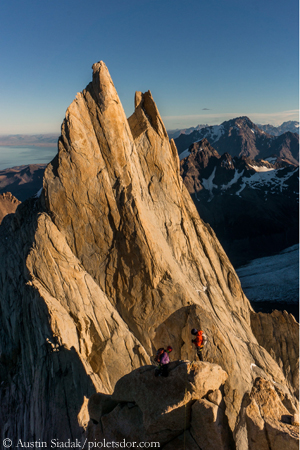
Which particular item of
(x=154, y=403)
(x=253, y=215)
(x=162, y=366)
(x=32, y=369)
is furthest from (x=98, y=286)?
(x=253, y=215)

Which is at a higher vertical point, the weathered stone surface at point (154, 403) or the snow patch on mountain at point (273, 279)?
the weathered stone surface at point (154, 403)

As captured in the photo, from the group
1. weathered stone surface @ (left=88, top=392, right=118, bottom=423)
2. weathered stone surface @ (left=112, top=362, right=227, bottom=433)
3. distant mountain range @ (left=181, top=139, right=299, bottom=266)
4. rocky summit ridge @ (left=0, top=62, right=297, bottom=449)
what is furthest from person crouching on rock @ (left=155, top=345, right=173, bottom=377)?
distant mountain range @ (left=181, top=139, right=299, bottom=266)

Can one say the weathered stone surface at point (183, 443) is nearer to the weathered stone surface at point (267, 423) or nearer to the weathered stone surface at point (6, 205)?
the weathered stone surface at point (267, 423)

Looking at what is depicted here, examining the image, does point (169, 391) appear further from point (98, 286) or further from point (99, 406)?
point (98, 286)

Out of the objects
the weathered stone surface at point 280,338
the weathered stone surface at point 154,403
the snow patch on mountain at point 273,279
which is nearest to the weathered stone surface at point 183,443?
the weathered stone surface at point 154,403

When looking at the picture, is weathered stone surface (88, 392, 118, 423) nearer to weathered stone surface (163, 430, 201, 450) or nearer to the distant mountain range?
weathered stone surface (163, 430, 201, 450)

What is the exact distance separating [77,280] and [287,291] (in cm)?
9458

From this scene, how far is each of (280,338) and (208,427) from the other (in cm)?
3063

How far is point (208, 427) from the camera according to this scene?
36.8 ft

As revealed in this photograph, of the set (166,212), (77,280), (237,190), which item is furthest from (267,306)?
(237,190)

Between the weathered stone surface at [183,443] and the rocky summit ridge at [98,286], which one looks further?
the rocky summit ridge at [98,286]

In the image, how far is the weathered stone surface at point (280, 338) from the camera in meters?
34.9

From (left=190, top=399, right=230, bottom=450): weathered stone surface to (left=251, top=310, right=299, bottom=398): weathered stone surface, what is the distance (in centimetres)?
2676

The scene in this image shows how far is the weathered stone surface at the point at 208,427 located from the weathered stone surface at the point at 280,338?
87.8 feet
